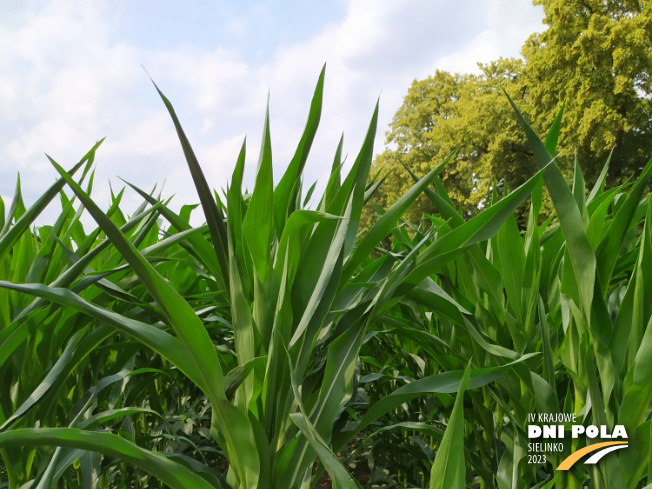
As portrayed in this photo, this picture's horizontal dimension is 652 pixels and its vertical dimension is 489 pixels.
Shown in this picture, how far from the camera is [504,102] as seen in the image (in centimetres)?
1916

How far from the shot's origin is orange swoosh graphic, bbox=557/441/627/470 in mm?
1060

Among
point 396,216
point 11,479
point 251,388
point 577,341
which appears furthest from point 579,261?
point 11,479

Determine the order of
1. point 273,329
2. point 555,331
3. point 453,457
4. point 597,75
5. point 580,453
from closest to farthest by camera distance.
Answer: point 453,457 < point 273,329 < point 580,453 < point 555,331 < point 597,75

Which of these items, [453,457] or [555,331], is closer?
[453,457]

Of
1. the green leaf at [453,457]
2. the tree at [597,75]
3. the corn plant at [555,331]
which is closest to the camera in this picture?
the green leaf at [453,457]

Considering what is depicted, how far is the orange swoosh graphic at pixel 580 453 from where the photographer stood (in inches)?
41.7

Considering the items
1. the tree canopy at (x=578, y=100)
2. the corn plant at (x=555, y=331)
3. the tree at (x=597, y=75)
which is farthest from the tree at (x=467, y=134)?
the corn plant at (x=555, y=331)

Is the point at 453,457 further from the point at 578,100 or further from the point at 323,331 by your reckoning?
the point at 578,100

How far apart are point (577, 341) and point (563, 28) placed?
17.1 meters

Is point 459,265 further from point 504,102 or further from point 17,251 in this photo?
point 504,102

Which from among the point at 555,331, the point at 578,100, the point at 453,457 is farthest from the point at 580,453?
the point at 578,100

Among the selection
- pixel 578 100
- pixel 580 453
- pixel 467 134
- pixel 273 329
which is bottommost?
pixel 580 453

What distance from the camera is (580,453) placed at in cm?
111

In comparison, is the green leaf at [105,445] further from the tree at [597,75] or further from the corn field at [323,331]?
the tree at [597,75]
